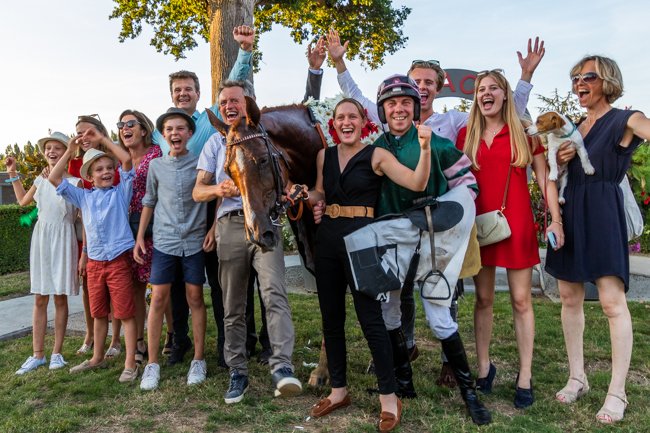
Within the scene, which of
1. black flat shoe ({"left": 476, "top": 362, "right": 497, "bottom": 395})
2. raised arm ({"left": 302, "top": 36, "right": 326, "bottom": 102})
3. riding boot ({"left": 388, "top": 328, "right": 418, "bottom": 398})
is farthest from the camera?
raised arm ({"left": 302, "top": 36, "right": 326, "bottom": 102})

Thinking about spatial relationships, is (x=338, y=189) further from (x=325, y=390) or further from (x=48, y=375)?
(x=48, y=375)

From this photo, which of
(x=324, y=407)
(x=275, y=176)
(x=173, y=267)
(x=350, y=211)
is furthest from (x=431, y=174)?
(x=173, y=267)

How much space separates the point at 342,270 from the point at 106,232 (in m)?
2.10

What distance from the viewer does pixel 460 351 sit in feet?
10.1

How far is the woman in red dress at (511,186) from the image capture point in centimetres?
330

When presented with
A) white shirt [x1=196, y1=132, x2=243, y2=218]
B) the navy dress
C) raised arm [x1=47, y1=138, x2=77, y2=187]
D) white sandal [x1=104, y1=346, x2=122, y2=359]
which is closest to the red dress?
the navy dress

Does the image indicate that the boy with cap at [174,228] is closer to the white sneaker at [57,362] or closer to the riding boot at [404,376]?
the white sneaker at [57,362]

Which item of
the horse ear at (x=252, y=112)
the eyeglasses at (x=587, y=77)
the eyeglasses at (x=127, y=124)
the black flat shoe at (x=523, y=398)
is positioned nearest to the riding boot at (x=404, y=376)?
the black flat shoe at (x=523, y=398)

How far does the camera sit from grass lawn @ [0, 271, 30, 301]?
7755 millimetres

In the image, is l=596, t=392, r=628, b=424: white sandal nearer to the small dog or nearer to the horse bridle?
the small dog

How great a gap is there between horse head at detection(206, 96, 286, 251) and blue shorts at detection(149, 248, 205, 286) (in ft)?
4.03

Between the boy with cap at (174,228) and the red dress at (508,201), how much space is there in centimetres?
200

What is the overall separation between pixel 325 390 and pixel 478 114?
7.21 ft

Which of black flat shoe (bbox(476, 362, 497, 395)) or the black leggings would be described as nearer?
the black leggings
